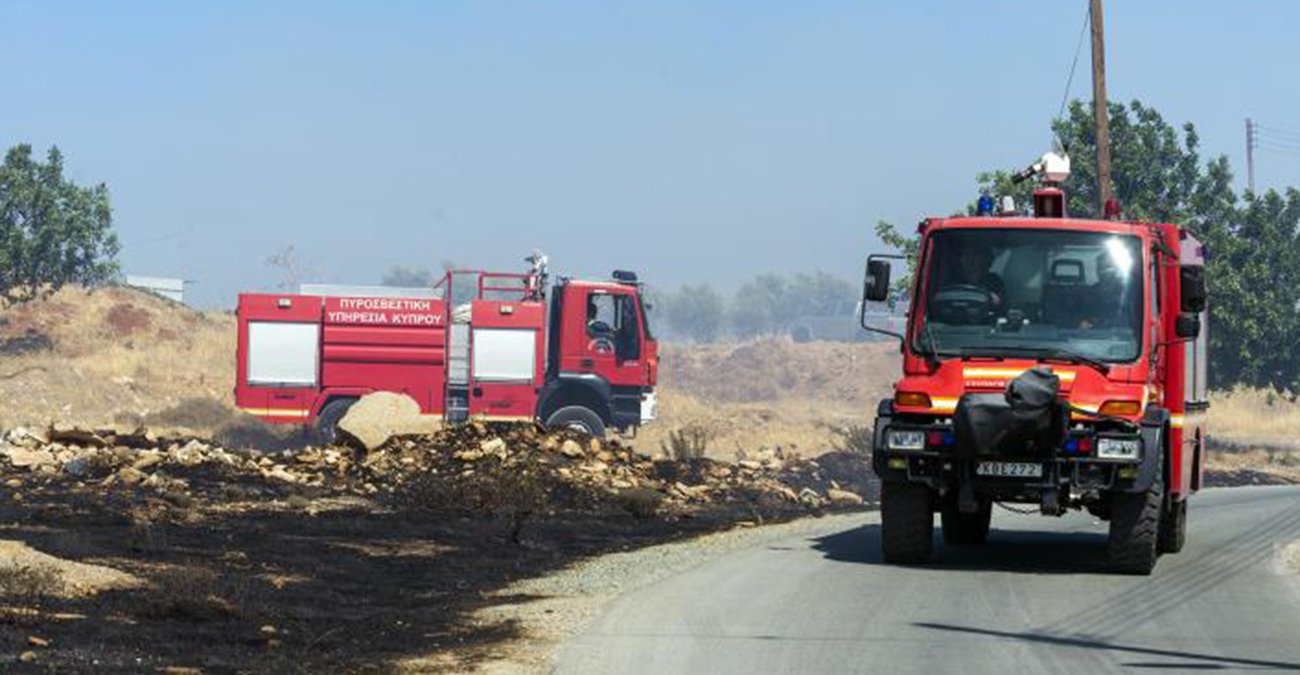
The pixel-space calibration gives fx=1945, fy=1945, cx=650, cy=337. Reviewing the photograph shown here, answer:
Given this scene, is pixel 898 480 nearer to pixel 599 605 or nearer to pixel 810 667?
pixel 599 605

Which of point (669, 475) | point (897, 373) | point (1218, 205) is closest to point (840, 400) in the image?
point (897, 373)

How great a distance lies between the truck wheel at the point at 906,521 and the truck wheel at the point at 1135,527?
1569mm

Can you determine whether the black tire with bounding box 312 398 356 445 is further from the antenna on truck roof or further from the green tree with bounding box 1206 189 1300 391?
the green tree with bounding box 1206 189 1300 391

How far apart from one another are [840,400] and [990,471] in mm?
93122

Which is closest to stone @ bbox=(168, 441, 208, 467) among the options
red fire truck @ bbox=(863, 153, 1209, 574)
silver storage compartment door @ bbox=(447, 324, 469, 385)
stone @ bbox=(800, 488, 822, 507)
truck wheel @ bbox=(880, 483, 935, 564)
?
stone @ bbox=(800, 488, 822, 507)

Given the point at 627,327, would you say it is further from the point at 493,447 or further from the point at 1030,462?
the point at 1030,462

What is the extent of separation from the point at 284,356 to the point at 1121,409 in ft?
85.4

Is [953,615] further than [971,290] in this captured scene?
No

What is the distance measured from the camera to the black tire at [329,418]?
1540 inches

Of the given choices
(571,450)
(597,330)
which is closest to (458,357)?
(597,330)

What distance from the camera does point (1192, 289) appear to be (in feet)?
53.4

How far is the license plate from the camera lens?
1569 centimetres

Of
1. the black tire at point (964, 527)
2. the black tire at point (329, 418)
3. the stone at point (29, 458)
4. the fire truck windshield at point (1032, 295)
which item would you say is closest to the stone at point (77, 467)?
the stone at point (29, 458)

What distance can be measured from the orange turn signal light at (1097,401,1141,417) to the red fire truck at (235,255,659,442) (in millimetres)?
23537
